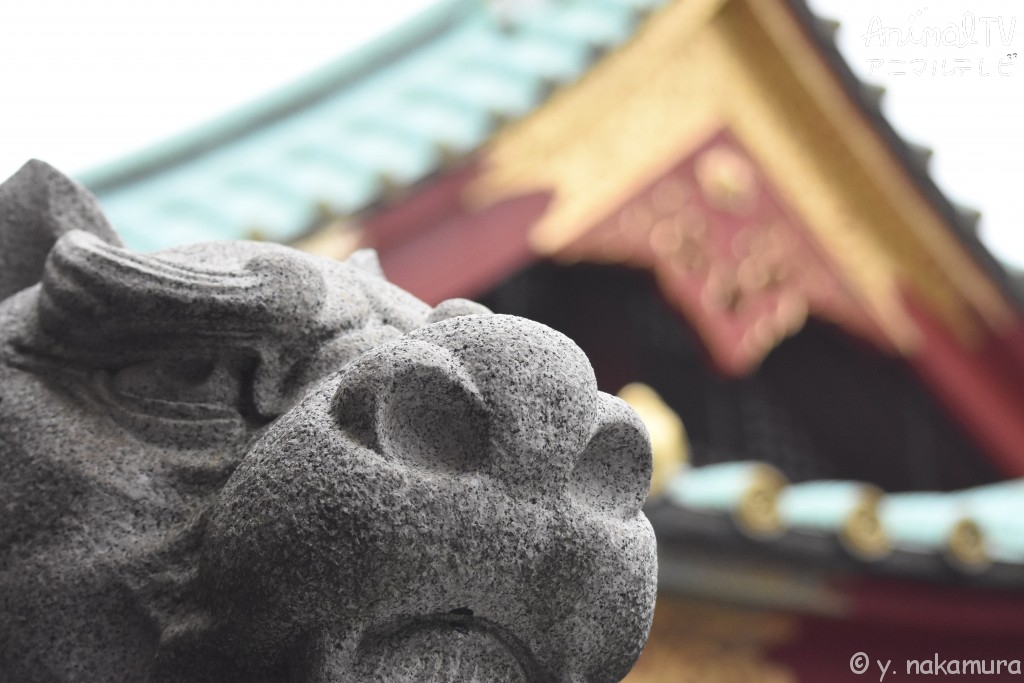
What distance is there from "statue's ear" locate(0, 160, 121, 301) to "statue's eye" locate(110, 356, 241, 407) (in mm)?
245

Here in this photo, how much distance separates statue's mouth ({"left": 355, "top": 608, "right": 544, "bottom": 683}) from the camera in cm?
67

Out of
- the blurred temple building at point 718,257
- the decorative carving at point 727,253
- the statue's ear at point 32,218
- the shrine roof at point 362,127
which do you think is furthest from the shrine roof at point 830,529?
the statue's ear at point 32,218

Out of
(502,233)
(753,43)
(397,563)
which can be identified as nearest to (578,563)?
(397,563)

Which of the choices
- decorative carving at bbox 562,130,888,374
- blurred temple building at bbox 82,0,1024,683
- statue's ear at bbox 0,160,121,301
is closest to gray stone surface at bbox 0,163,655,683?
statue's ear at bbox 0,160,121,301

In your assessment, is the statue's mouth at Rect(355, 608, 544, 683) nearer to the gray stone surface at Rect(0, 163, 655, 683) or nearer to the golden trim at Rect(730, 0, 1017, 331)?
the gray stone surface at Rect(0, 163, 655, 683)

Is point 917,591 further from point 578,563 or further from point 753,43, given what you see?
point 578,563

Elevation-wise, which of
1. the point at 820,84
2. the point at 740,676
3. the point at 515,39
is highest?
the point at 820,84

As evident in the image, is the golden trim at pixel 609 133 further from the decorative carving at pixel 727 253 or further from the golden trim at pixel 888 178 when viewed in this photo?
the golden trim at pixel 888 178

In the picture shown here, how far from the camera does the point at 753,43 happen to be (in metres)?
3.18

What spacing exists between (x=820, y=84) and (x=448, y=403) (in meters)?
2.77

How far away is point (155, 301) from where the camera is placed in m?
0.79

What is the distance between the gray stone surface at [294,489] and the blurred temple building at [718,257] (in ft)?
4.42

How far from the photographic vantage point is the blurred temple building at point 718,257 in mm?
2432

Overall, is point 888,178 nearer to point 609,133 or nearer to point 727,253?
point 727,253
